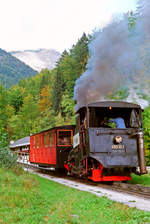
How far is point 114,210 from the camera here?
6816 millimetres

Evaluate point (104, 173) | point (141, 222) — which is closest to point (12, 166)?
point (104, 173)

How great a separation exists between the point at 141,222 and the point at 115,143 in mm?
6142

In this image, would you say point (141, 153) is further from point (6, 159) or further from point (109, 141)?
point (6, 159)

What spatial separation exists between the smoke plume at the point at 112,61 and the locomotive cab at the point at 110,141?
207 inches

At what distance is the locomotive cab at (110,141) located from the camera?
11.5 m

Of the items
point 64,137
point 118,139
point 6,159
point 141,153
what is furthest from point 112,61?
point 141,153

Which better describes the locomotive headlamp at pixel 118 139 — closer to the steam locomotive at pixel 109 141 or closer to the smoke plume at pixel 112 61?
the steam locomotive at pixel 109 141

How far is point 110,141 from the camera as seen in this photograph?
1177 cm

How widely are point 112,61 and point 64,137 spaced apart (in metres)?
6.48

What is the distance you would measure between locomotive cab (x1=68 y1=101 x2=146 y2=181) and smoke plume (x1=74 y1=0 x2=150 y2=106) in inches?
207

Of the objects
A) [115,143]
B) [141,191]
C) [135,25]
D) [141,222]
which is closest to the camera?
[141,222]

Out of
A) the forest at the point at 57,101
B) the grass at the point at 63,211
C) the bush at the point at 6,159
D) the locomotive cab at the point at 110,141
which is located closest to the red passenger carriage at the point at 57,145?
the bush at the point at 6,159

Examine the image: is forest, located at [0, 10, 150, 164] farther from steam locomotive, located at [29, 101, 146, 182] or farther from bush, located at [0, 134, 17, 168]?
steam locomotive, located at [29, 101, 146, 182]

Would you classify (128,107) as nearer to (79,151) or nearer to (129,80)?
(79,151)
